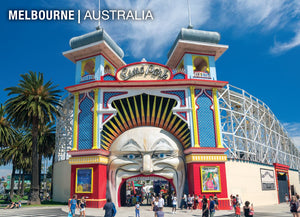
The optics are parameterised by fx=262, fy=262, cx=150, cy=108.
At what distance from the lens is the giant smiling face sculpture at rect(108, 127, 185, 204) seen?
73.8 feet

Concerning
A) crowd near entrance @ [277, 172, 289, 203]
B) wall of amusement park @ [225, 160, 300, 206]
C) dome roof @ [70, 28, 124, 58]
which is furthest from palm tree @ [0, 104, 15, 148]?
crowd near entrance @ [277, 172, 289, 203]

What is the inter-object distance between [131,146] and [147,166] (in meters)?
2.24

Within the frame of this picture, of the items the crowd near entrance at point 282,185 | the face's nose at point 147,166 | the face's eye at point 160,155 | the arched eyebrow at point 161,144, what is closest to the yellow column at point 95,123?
the face's nose at point 147,166

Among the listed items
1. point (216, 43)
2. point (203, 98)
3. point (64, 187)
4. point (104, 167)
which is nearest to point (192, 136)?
point (203, 98)

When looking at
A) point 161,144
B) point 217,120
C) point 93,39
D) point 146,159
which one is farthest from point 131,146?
point 93,39

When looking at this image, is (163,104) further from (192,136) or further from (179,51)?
(179,51)

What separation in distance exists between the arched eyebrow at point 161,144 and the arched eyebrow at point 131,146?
1183 millimetres

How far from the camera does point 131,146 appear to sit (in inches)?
894

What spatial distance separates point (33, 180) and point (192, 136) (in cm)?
1625

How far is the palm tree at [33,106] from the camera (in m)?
26.2

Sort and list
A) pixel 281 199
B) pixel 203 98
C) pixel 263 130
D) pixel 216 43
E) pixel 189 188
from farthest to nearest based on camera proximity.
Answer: pixel 263 130
pixel 281 199
pixel 216 43
pixel 203 98
pixel 189 188

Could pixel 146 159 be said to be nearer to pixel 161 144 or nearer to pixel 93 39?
pixel 161 144

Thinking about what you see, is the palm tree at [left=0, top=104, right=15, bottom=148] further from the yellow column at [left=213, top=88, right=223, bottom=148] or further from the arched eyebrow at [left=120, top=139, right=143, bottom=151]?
the yellow column at [left=213, top=88, right=223, bottom=148]

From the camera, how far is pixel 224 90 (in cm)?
3005
